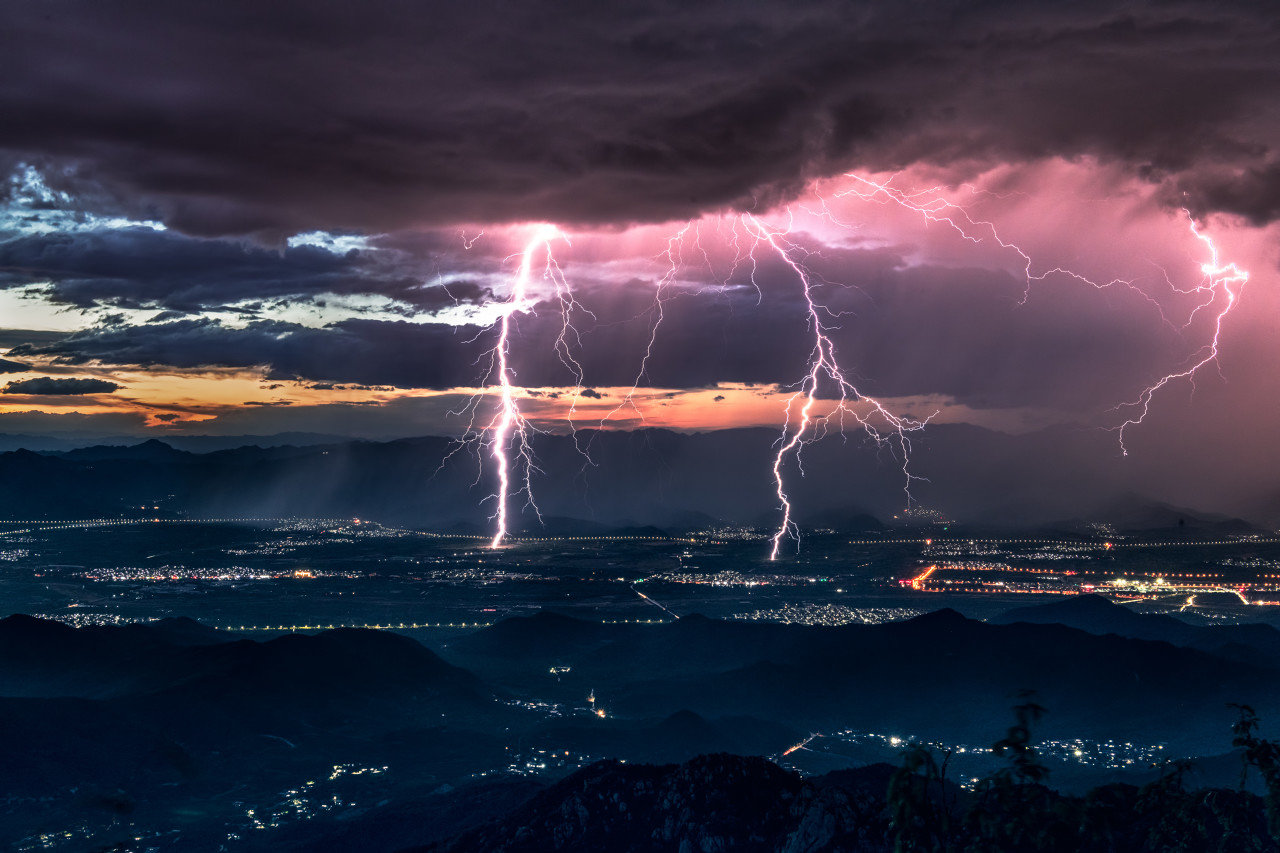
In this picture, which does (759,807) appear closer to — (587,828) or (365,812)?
(587,828)

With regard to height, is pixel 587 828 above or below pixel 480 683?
above

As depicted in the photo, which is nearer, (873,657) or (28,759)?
(28,759)

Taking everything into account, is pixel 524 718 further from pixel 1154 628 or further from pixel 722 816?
pixel 1154 628

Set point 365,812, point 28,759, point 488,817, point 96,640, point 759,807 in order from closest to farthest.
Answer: point 759,807, point 488,817, point 365,812, point 28,759, point 96,640

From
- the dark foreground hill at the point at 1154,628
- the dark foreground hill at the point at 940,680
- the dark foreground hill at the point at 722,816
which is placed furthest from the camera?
the dark foreground hill at the point at 1154,628

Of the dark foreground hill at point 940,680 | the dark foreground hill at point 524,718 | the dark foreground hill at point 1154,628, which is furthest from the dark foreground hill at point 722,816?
the dark foreground hill at point 1154,628

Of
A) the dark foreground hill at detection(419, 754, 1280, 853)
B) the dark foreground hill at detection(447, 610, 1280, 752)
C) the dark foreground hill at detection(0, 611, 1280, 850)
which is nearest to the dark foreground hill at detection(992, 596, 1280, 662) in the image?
the dark foreground hill at detection(447, 610, 1280, 752)

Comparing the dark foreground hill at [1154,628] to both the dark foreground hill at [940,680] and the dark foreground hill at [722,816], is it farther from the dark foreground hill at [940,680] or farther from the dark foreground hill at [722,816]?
the dark foreground hill at [722,816]

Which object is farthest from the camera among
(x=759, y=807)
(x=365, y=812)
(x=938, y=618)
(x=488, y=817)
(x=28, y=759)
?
(x=938, y=618)

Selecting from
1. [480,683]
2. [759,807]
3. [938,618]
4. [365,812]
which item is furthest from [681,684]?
[759,807]

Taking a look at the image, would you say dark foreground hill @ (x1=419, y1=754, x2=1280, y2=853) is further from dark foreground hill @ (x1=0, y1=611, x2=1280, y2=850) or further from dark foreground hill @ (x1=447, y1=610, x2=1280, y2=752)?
dark foreground hill @ (x1=447, y1=610, x2=1280, y2=752)

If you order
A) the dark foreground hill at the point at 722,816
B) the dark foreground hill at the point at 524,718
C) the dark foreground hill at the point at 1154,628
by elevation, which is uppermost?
the dark foreground hill at the point at 722,816
